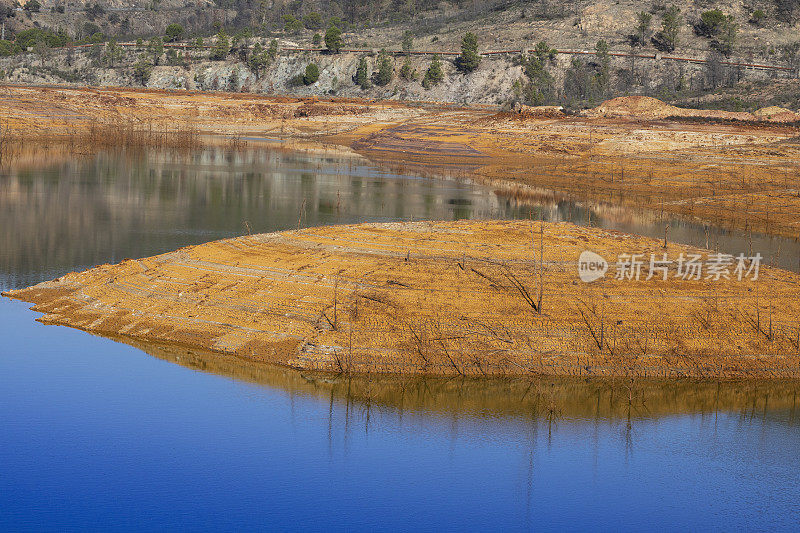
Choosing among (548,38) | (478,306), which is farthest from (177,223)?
(548,38)

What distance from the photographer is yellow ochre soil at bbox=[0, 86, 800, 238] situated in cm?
5319

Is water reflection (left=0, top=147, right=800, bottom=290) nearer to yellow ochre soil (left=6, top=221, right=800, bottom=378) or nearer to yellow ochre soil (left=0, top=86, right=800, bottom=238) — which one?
yellow ochre soil (left=0, top=86, right=800, bottom=238)

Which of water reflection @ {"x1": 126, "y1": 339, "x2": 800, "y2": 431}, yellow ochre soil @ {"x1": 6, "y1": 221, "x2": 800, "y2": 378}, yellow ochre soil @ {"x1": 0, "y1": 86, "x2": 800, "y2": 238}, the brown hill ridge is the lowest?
water reflection @ {"x1": 126, "y1": 339, "x2": 800, "y2": 431}

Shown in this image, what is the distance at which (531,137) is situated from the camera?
7462 cm

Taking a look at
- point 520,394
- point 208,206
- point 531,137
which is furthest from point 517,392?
point 531,137

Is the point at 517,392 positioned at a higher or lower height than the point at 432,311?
lower

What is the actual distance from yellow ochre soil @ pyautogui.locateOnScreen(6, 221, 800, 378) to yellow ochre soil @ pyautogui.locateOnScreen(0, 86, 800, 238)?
19.2 m

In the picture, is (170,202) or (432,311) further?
(170,202)

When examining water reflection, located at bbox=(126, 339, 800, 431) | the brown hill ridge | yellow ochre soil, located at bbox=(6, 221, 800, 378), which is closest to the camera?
water reflection, located at bbox=(126, 339, 800, 431)

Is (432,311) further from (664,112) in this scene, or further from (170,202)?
(664,112)

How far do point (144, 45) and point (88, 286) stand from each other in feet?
416

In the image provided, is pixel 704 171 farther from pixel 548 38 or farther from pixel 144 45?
pixel 144 45

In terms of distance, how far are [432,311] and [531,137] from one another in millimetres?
52158

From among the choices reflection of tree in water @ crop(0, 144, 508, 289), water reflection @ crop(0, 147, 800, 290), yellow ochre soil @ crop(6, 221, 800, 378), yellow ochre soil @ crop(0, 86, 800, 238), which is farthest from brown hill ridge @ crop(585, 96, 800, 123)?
yellow ochre soil @ crop(6, 221, 800, 378)
